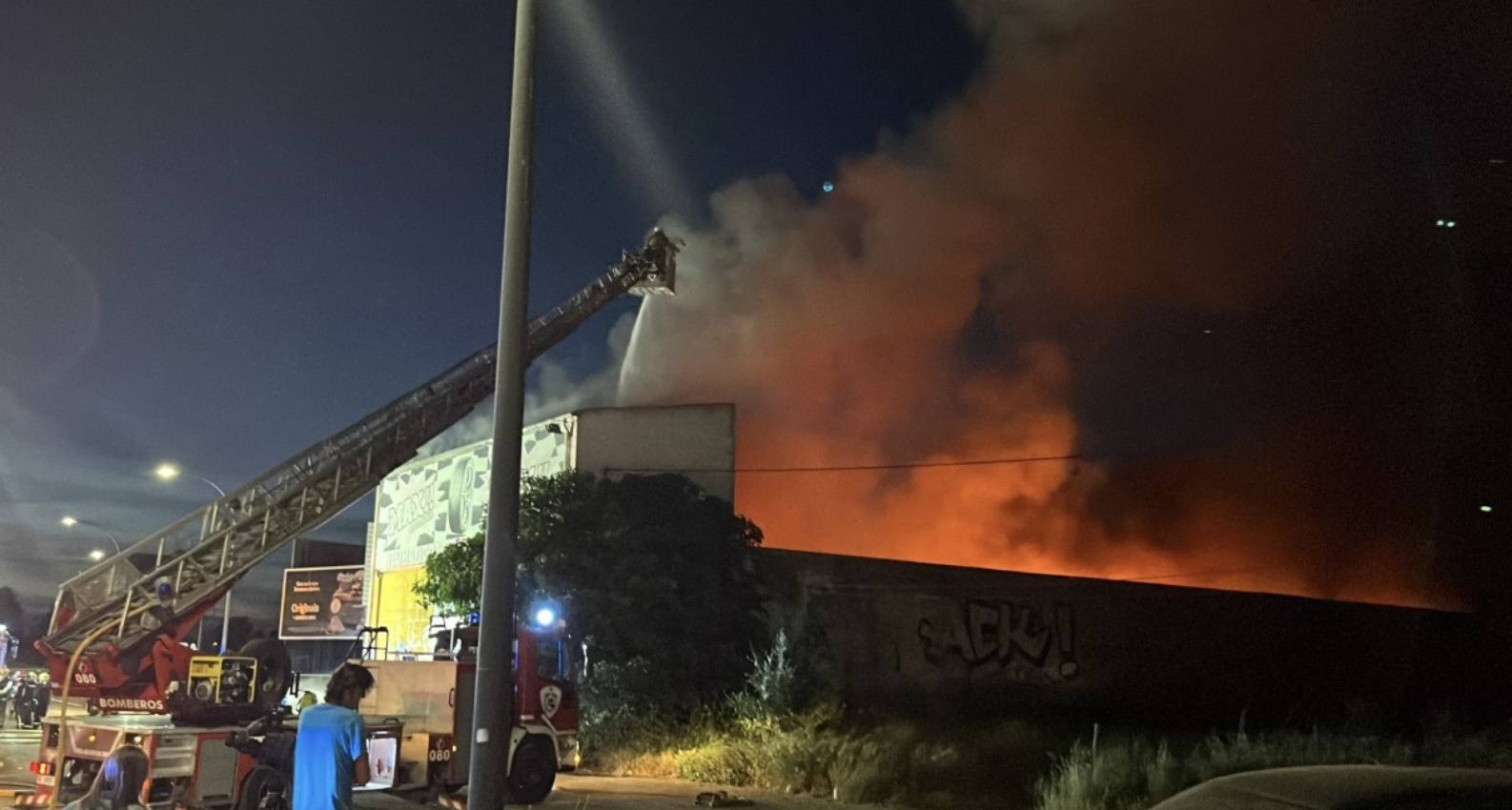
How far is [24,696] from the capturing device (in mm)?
23688

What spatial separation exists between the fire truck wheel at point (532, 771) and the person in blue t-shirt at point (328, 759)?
254 inches

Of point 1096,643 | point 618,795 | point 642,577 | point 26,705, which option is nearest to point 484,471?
point 642,577

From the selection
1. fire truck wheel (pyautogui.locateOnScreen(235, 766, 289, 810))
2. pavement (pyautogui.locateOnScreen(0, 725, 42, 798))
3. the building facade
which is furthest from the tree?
fire truck wheel (pyautogui.locateOnScreen(235, 766, 289, 810))

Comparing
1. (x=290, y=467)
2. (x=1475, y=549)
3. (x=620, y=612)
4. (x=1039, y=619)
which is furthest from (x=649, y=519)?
(x=1475, y=549)

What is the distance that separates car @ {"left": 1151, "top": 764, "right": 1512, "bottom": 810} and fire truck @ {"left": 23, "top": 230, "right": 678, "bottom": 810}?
8.33 metres

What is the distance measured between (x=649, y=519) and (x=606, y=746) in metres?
3.91

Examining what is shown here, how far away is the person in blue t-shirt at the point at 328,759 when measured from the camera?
6363mm

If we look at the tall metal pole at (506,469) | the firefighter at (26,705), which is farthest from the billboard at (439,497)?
the tall metal pole at (506,469)

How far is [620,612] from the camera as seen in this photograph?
1775 centimetres

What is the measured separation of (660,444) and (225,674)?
11.3 m

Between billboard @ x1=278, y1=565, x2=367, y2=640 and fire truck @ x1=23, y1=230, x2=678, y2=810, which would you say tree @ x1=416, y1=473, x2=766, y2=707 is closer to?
fire truck @ x1=23, y1=230, x2=678, y2=810

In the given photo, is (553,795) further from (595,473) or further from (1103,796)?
(595,473)

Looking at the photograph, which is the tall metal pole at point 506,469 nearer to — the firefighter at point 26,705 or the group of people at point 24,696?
the group of people at point 24,696

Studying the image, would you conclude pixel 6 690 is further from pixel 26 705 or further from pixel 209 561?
pixel 209 561
